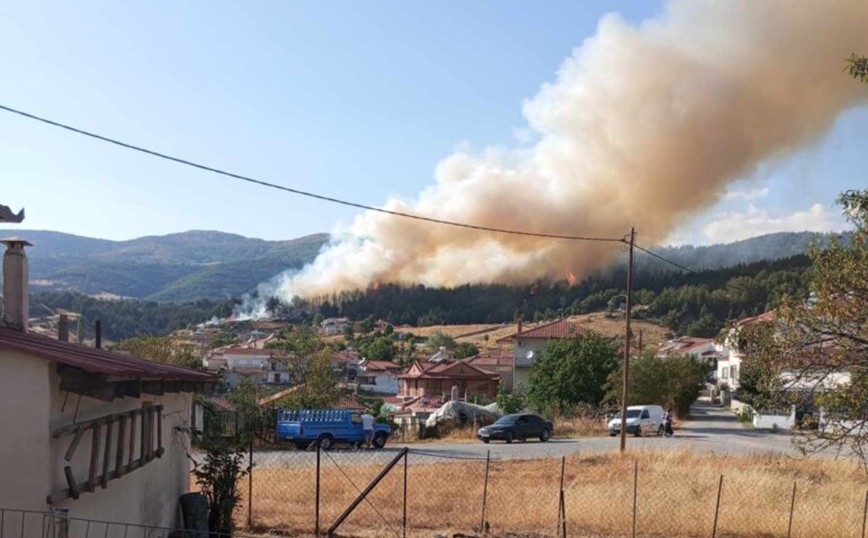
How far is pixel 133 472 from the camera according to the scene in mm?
10227

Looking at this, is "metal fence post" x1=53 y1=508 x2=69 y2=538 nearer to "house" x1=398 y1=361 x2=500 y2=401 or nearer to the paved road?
the paved road

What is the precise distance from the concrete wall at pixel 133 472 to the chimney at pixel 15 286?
1.51m

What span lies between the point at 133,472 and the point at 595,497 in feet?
31.4

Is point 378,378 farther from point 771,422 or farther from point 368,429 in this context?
point 368,429

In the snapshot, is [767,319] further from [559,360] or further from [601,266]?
[601,266]

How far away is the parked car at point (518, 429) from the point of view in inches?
1528

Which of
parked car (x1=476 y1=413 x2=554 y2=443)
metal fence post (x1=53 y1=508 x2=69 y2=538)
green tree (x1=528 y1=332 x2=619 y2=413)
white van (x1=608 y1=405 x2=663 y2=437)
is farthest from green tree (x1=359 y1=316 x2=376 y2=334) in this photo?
metal fence post (x1=53 y1=508 x2=69 y2=538)

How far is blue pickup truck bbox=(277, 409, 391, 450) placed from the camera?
34.1 meters

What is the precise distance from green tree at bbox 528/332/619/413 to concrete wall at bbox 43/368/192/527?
125ft

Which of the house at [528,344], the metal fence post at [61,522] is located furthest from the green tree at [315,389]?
the metal fence post at [61,522]

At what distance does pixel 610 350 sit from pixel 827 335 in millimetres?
42272

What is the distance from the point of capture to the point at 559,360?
169 feet

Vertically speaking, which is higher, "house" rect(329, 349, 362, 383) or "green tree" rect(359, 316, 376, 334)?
"green tree" rect(359, 316, 376, 334)

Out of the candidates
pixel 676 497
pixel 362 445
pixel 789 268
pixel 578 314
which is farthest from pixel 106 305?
pixel 676 497
